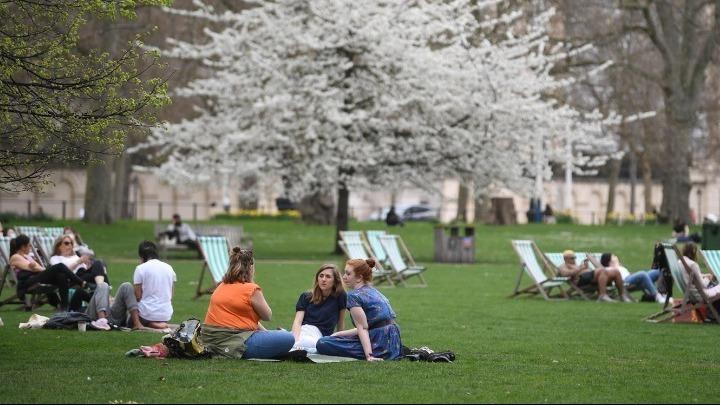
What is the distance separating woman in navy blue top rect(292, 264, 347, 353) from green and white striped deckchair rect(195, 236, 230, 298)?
23.6 feet

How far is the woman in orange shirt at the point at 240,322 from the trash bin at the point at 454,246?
2192cm

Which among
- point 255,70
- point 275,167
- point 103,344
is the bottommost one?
point 103,344

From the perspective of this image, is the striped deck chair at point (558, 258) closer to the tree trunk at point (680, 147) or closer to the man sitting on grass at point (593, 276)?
the man sitting on grass at point (593, 276)

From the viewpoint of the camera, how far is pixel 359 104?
34.8 m

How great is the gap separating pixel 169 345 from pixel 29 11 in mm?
3241

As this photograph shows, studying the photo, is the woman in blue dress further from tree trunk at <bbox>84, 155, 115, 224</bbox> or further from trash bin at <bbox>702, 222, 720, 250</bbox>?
tree trunk at <bbox>84, 155, 115, 224</bbox>

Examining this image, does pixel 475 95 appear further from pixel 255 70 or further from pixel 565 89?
pixel 565 89

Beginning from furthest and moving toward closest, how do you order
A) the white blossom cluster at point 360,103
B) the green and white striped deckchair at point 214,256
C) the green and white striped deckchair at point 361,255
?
the white blossom cluster at point 360,103 < the green and white striped deckchair at point 361,255 < the green and white striped deckchair at point 214,256

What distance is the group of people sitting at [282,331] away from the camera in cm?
1246

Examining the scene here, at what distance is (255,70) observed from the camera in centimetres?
3472

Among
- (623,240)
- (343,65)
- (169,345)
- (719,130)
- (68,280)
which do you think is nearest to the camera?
(169,345)

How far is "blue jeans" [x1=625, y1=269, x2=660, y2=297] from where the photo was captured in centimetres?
2275

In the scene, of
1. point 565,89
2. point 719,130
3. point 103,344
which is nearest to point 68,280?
point 103,344

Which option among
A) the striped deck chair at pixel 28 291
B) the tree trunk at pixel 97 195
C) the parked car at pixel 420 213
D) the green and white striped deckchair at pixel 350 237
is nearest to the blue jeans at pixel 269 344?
the striped deck chair at pixel 28 291
